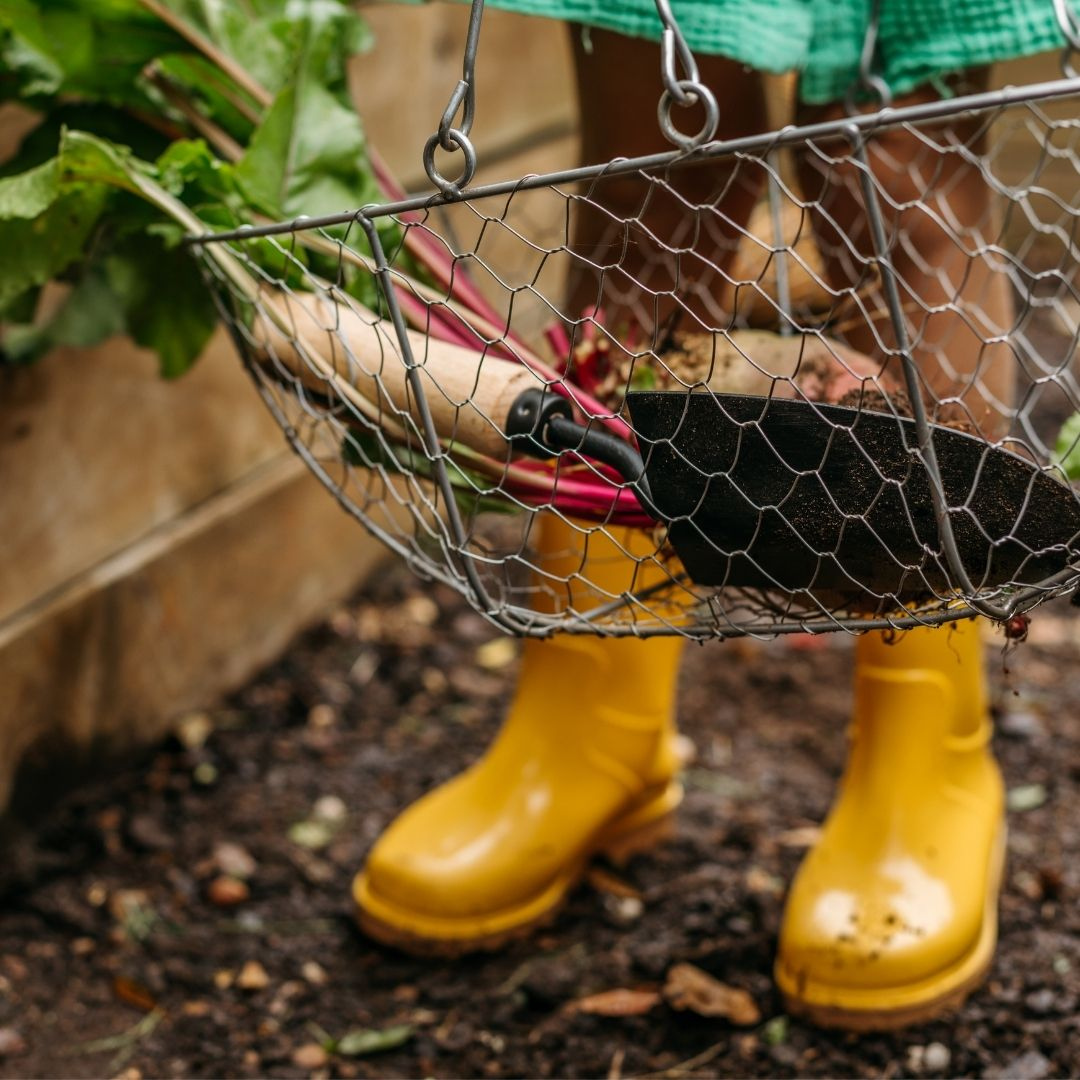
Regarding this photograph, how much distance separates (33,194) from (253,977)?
0.64 m

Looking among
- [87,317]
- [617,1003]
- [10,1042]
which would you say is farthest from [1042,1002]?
[87,317]

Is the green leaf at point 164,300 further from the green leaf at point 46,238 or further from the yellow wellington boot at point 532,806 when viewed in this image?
the yellow wellington boot at point 532,806

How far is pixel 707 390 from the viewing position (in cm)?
64

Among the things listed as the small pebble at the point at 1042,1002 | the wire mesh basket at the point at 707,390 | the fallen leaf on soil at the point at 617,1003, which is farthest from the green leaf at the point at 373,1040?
the small pebble at the point at 1042,1002

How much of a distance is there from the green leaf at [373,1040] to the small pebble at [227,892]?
0.21 metres

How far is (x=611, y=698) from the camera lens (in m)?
1.10

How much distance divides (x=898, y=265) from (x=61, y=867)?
34.8 inches

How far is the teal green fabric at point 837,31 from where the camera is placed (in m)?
0.82

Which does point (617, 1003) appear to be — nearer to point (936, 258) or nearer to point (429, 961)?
point (429, 961)

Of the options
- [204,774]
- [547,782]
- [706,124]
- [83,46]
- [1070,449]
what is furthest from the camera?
[204,774]

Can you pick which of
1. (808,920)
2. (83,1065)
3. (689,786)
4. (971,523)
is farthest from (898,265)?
(83,1065)

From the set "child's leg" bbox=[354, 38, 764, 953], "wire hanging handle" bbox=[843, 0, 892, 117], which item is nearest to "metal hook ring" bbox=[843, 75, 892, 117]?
"wire hanging handle" bbox=[843, 0, 892, 117]

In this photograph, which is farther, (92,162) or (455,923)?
(455,923)

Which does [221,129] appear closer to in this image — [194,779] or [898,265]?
[898,265]
